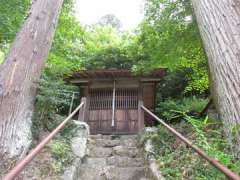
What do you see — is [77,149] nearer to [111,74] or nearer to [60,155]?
[60,155]

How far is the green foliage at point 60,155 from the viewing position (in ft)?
12.4

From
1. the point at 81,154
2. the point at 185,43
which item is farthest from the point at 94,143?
the point at 185,43

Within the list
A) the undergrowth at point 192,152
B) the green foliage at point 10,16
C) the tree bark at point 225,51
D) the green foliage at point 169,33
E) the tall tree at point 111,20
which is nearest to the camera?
the undergrowth at point 192,152

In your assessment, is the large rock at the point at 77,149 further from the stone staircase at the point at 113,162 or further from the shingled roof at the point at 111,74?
the shingled roof at the point at 111,74

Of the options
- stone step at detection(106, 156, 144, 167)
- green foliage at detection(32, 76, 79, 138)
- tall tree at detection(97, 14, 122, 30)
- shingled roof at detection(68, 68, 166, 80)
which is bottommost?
stone step at detection(106, 156, 144, 167)

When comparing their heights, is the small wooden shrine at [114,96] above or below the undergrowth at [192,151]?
above

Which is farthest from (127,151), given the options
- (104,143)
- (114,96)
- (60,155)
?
(114,96)

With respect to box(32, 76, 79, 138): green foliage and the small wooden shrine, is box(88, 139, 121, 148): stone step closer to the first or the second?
box(32, 76, 79, 138): green foliage

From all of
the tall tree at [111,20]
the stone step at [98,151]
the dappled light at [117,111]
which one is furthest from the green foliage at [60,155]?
the tall tree at [111,20]

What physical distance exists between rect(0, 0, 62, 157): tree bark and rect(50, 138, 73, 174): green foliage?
0.47 metres

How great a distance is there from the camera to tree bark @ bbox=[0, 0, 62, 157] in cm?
340

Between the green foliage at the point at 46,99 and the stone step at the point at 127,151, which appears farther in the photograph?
the stone step at the point at 127,151

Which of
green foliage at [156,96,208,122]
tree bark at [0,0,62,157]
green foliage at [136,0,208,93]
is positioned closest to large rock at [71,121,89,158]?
tree bark at [0,0,62,157]

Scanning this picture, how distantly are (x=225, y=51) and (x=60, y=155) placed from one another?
112 inches
